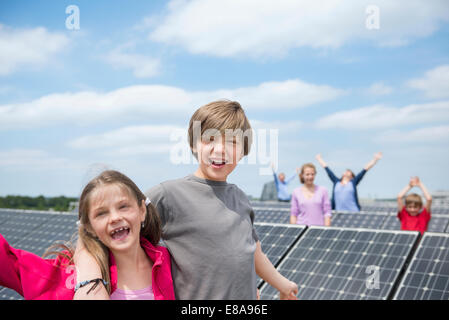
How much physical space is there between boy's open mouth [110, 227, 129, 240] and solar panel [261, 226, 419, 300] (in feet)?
8.81

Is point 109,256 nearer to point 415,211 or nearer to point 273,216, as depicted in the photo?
point 415,211

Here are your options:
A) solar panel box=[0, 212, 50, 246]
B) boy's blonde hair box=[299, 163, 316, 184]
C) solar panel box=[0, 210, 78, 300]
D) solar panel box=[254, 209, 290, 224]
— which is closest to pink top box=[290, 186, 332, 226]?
boy's blonde hair box=[299, 163, 316, 184]

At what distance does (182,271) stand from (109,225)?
410 millimetres

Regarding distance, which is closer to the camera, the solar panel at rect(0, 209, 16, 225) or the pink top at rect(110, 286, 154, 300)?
the pink top at rect(110, 286, 154, 300)

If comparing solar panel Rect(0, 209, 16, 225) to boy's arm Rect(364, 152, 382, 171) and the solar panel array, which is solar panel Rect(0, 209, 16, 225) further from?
boy's arm Rect(364, 152, 382, 171)

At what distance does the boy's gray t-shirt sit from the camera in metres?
2.06

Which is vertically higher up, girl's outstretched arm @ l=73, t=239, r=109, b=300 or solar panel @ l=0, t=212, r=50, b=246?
girl's outstretched arm @ l=73, t=239, r=109, b=300

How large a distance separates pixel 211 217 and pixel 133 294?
46cm

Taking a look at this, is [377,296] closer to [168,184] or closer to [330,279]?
[330,279]

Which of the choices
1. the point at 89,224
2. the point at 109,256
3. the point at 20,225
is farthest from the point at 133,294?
the point at 20,225

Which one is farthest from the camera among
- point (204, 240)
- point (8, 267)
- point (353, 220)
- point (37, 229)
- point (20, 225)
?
point (353, 220)

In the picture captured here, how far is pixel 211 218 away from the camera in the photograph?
2.11m
